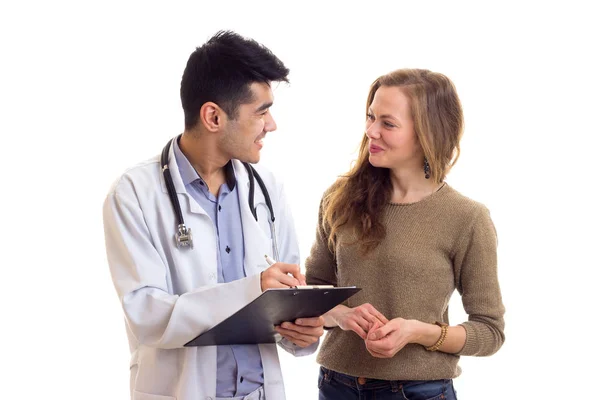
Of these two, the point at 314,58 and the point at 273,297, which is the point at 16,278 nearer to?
the point at 314,58

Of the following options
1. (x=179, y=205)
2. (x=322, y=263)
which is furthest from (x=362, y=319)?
(x=179, y=205)

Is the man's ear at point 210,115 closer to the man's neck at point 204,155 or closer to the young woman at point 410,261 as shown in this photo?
the man's neck at point 204,155

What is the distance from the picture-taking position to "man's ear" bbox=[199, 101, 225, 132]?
2.06 m

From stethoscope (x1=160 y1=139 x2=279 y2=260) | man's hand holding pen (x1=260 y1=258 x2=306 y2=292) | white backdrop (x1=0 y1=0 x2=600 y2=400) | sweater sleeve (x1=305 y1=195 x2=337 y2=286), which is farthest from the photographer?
white backdrop (x1=0 y1=0 x2=600 y2=400)

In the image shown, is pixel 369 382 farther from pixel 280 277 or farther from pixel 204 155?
pixel 204 155

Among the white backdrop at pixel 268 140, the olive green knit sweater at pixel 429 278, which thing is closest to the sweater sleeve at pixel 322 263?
the olive green knit sweater at pixel 429 278

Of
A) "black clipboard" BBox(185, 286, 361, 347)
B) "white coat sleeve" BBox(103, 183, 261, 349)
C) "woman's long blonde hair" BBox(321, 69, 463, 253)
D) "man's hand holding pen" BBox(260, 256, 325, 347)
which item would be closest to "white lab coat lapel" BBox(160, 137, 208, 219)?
"white coat sleeve" BBox(103, 183, 261, 349)

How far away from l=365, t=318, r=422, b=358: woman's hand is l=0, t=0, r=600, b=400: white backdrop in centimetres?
154

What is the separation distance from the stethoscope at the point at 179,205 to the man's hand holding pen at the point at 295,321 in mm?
155

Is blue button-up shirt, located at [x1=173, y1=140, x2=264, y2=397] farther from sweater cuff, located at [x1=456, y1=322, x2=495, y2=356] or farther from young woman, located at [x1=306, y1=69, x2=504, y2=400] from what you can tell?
sweater cuff, located at [x1=456, y1=322, x2=495, y2=356]

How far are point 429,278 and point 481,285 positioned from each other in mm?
134

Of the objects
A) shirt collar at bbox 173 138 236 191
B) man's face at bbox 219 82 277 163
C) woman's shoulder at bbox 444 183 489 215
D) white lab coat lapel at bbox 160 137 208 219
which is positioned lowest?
woman's shoulder at bbox 444 183 489 215

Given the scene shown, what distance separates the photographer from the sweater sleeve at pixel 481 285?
2.07 m

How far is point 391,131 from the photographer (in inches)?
84.3
